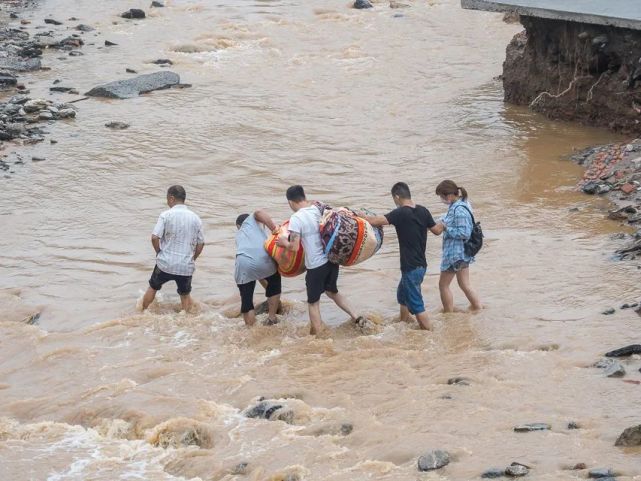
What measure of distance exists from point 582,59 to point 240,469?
1215 centimetres

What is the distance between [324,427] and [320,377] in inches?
45.4

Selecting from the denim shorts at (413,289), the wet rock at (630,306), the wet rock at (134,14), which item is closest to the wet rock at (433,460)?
the denim shorts at (413,289)

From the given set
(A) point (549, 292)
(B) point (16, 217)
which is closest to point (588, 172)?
(A) point (549, 292)

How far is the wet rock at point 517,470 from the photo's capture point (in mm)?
6398

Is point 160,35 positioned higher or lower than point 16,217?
higher

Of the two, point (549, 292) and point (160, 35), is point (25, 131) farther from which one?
point (549, 292)

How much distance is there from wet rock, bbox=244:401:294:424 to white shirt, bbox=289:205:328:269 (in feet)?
6.04

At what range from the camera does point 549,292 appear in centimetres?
1043

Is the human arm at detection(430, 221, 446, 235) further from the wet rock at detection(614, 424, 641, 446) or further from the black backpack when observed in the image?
the wet rock at detection(614, 424, 641, 446)

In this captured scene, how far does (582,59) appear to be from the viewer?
17.2 meters

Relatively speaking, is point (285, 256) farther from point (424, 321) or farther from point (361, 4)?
point (361, 4)

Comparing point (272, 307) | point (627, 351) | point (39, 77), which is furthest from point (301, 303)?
point (39, 77)

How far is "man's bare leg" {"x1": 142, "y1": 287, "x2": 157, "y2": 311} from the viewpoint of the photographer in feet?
35.4

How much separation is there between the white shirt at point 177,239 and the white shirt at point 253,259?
1.98 feet
